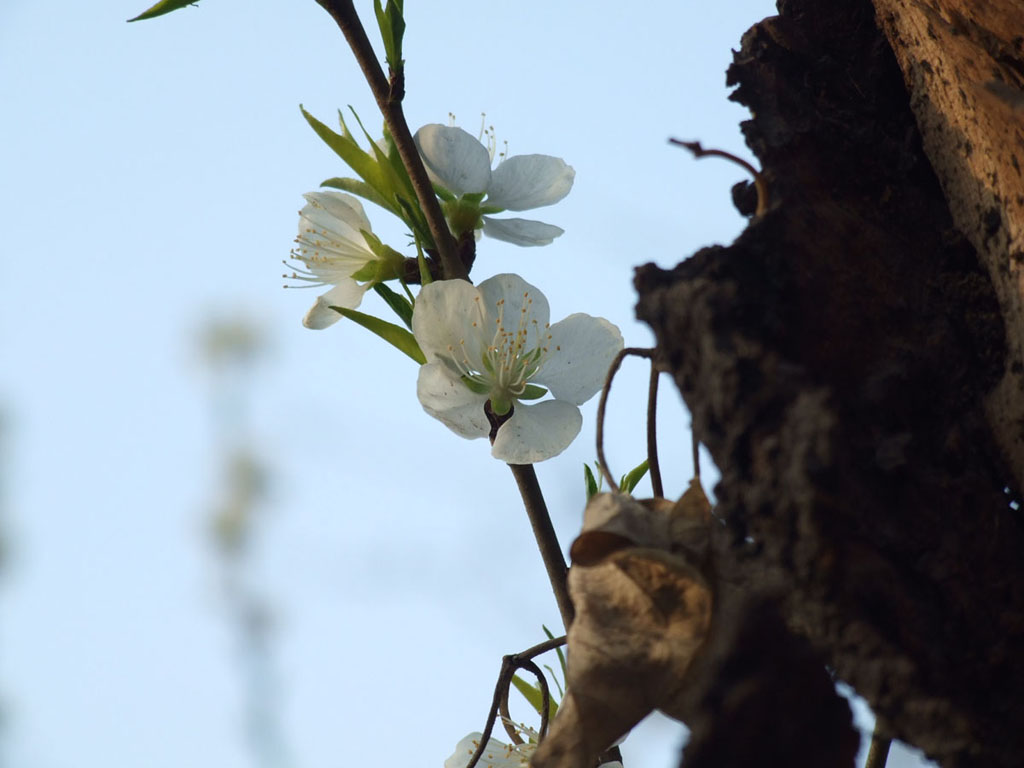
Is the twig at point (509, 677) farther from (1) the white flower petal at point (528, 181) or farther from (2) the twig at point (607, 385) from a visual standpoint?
(1) the white flower petal at point (528, 181)

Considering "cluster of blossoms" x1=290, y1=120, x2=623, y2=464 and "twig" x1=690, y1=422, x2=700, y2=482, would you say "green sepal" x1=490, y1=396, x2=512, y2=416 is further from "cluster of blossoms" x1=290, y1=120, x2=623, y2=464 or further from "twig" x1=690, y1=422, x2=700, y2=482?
"twig" x1=690, y1=422, x2=700, y2=482

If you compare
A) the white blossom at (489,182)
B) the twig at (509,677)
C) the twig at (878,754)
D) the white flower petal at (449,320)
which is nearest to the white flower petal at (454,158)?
the white blossom at (489,182)

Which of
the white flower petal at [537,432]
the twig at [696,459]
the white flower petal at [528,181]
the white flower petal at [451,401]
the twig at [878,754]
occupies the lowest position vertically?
the twig at [878,754]

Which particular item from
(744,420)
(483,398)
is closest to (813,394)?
(744,420)

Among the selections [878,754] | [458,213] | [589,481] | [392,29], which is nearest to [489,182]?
[458,213]

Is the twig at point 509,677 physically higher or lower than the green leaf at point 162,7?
lower

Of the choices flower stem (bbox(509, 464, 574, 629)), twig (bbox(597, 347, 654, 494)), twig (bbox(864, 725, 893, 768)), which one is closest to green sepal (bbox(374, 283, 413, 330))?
flower stem (bbox(509, 464, 574, 629))

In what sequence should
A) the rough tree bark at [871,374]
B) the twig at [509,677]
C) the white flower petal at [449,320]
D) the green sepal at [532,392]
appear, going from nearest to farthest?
the rough tree bark at [871,374]
the twig at [509,677]
the white flower petal at [449,320]
the green sepal at [532,392]

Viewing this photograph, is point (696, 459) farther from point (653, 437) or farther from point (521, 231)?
point (521, 231)

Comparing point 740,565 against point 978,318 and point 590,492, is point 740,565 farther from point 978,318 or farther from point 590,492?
point 590,492
